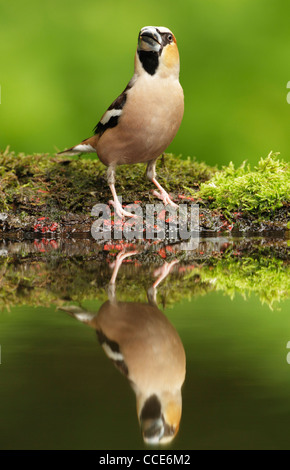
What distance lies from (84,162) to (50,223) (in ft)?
3.64

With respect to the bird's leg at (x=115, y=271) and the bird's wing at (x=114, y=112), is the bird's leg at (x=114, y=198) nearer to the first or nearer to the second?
the bird's wing at (x=114, y=112)

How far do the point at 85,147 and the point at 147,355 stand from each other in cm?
366

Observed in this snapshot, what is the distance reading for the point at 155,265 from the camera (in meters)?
3.12

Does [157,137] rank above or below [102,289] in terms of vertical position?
above

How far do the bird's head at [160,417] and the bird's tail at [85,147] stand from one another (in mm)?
3667

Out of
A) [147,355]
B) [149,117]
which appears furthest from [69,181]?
[147,355]

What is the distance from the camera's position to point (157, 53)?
13.7ft

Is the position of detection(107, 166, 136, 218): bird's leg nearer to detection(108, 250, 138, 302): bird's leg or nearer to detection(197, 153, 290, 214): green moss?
detection(197, 153, 290, 214): green moss


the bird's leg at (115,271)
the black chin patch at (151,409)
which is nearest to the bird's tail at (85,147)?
the bird's leg at (115,271)

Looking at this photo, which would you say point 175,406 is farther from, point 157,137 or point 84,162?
point 84,162

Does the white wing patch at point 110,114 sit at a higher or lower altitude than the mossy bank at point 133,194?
higher

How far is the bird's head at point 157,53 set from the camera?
414 centimetres

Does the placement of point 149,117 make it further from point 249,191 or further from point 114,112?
point 249,191

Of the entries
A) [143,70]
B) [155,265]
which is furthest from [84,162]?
[155,265]
